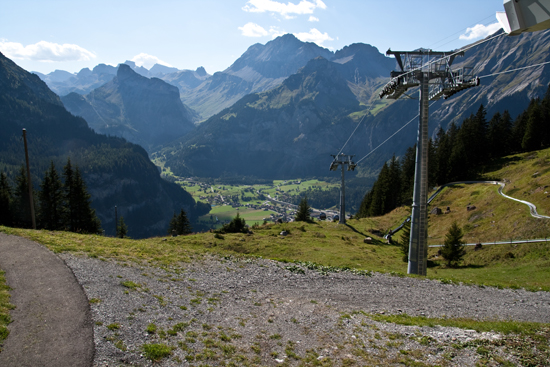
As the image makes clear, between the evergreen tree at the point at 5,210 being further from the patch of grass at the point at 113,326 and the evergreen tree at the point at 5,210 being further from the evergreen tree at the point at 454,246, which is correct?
the evergreen tree at the point at 454,246

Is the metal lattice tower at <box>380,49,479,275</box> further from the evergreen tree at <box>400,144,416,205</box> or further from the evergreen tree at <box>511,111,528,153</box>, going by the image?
the evergreen tree at <box>511,111,528,153</box>

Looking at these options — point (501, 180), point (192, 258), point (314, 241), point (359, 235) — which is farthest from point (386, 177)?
point (192, 258)

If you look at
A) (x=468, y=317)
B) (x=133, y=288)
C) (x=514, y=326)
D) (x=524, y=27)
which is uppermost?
(x=524, y=27)

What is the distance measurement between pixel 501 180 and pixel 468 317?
65.4 metres

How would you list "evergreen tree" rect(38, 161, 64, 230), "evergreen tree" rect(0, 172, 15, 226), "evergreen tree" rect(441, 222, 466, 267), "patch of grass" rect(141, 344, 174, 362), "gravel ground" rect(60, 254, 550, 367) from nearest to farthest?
"patch of grass" rect(141, 344, 174, 362), "gravel ground" rect(60, 254, 550, 367), "evergreen tree" rect(441, 222, 466, 267), "evergreen tree" rect(0, 172, 15, 226), "evergreen tree" rect(38, 161, 64, 230)

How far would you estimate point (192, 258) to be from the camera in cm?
2716

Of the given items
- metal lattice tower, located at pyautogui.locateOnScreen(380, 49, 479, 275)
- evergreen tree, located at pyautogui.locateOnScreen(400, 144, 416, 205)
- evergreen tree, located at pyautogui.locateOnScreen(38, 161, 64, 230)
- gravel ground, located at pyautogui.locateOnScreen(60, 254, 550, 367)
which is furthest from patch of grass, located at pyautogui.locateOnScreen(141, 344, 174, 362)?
evergreen tree, located at pyautogui.locateOnScreen(400, 144, 416, 205)

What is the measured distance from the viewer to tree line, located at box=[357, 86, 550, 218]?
83.2m

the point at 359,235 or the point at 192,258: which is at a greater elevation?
the point at 192,258

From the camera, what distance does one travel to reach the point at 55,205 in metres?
58.7

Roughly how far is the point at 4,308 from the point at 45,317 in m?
1.85

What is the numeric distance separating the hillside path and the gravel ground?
612mm

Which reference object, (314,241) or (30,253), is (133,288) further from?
(314,241)

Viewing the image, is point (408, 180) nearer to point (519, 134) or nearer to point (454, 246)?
point (519, 134)
